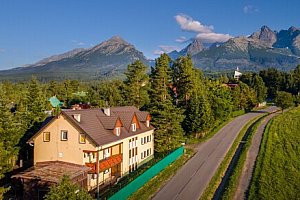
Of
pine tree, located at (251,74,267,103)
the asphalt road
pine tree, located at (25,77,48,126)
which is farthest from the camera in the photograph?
pine tree, located at (251,74,267,103)

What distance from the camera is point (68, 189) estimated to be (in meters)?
17.2

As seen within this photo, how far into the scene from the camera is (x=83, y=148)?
33.3 metres

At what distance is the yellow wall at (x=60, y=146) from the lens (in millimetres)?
33562

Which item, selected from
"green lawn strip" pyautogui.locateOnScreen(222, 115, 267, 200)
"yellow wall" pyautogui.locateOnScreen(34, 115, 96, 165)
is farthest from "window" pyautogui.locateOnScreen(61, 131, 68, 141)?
"green lawn strip" pyautogui.locateOnScreen(222, 115, 267, 200)

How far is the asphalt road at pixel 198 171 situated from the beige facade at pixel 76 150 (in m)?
6.38

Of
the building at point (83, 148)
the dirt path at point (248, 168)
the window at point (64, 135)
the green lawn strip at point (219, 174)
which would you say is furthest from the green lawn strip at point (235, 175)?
the window at point (64, 135)

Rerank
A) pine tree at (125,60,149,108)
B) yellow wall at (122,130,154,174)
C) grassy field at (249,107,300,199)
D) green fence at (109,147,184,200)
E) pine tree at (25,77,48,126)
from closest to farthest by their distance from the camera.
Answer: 1. green fence at (109,147,184,200)
2. grassy field at (249,107,300,199)
3. yellow wall at (122,130,154,174)
4. pine tree at (25,77,48,126)
5. pine tree at (125,60,149,108)

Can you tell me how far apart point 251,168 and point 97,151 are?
59.4 feet

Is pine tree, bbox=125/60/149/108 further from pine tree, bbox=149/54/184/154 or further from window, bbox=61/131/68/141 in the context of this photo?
window, bbox=61/131/68/141

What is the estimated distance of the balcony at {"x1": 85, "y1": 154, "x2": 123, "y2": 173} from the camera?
3291cm

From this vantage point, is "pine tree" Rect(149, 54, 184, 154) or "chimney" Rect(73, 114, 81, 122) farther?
"pine tree" Rect(149, 54, 184, 154)

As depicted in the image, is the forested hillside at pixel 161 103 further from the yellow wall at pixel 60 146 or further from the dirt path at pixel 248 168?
the dirt path at pixel 248 168

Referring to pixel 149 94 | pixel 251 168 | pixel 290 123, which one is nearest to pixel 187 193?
pixel 251 168

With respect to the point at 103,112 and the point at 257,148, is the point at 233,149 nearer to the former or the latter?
the point at 257,148
